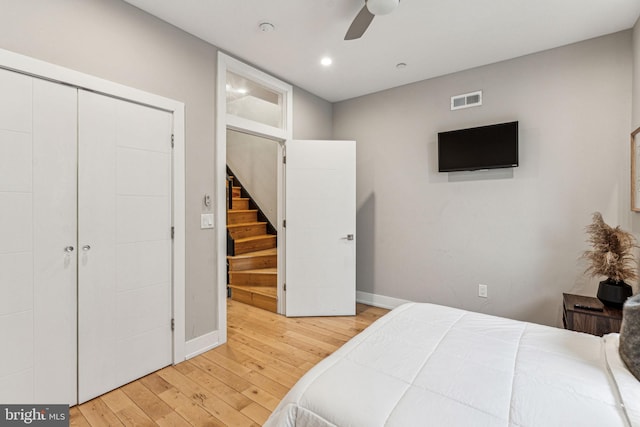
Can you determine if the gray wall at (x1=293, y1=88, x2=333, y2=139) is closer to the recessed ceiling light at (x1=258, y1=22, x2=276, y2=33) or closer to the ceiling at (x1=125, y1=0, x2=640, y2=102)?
the ceiling at (x1=125, y1=0, x2=640, y2=102)

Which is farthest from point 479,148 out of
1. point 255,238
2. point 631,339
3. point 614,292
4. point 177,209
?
point 255,238

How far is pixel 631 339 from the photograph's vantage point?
3.82 feet

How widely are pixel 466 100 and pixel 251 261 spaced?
331 centimetres

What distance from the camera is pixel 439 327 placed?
166 cm

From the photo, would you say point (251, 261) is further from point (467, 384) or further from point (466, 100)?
point (467, 384)

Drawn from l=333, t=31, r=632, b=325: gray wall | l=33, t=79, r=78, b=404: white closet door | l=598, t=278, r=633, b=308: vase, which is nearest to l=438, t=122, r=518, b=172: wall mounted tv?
l=333, t=31, r=632, b=325: gray wall

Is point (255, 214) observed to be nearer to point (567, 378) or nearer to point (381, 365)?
point (381, 365)

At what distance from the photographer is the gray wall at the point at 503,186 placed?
2564 mm

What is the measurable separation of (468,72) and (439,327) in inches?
108

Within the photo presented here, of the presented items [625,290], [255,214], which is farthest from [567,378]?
[255,214]

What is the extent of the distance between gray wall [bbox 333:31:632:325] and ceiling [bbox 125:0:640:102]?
0.31 meters

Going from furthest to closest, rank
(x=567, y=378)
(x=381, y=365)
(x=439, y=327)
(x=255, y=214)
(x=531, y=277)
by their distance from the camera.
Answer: (x=255, y=214)
(x=531, y=277)
(x=439, y=327)
(x=381, y=365)
(x=567, y=378)

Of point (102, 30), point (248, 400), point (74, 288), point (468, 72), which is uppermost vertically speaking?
point (468, 72)

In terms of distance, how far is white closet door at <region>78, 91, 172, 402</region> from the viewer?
76.8 inches
